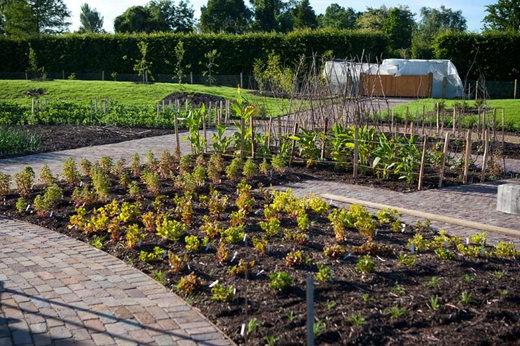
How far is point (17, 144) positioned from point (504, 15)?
40.2 meters

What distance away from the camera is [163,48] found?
3512 centimetres

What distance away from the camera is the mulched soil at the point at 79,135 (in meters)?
14.7

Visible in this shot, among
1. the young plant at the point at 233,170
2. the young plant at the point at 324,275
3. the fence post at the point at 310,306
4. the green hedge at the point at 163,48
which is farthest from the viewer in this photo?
the green hedge at the point at 163,48

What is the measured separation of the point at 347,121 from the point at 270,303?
7.70 metres

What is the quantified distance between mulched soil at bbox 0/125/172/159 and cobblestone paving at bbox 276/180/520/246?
261 inches

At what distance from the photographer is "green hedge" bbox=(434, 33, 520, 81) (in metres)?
33.3

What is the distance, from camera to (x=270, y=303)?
203 inches

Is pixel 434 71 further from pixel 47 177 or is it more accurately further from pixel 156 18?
pixel 156 18

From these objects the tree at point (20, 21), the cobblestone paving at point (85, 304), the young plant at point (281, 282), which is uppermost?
the tree at point (20, 21)

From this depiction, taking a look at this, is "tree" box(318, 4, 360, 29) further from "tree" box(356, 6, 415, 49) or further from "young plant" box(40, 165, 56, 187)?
"young plant" box(40, 165, 56, 187)

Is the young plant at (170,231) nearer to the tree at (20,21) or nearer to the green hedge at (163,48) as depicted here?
the green hedge at (163,48)

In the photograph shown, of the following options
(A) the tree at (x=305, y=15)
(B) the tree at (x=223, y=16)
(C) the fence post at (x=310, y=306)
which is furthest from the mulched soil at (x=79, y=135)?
Result: (B) the tree at (x=223, y=16)

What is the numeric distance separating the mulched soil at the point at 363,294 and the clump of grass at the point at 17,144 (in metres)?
7.03

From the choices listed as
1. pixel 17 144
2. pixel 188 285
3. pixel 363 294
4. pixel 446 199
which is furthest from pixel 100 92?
pixel 363 294
